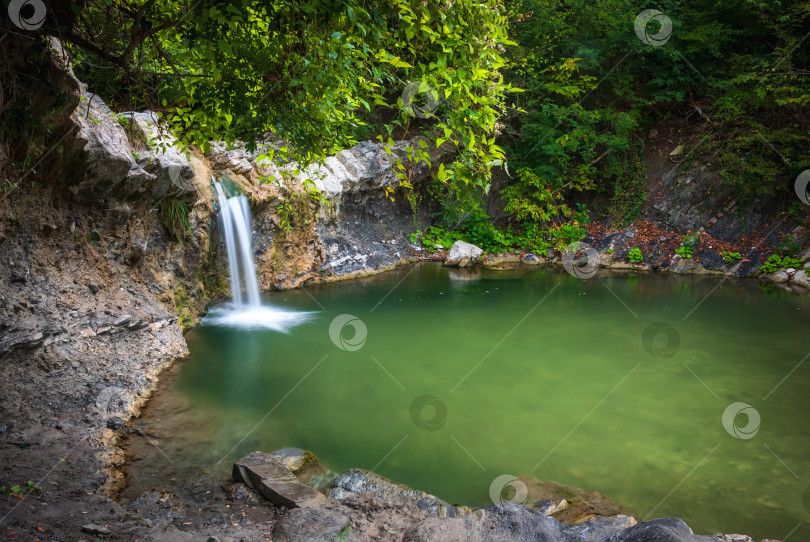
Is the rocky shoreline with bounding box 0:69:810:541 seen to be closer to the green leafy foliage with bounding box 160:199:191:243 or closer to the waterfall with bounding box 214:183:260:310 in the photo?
the green leafy foliage with bounding box 160:199:191:243

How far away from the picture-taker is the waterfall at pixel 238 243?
30.7ft

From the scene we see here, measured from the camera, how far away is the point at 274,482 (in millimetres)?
4062

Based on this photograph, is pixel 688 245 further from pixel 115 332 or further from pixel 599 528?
pixel 115 332

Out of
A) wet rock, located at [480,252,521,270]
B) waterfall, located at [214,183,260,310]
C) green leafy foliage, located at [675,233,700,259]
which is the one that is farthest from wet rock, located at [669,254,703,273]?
waterfall, located at [214,183,260,310]

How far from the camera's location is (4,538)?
104 inches

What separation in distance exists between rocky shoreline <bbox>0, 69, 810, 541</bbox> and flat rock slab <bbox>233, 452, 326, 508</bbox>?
9cm

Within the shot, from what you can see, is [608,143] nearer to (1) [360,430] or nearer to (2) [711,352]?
(2) [711,352]

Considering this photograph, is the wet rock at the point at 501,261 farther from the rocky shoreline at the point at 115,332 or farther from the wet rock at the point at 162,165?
the wet rock at the point at 162,165

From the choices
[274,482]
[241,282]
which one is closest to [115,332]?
[274,482]

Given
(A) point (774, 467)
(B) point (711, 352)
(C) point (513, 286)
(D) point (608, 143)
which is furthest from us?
(D) point (608, 143)

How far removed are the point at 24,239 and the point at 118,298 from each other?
1.37m

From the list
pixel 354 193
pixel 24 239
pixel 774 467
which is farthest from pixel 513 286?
pixel 24 239

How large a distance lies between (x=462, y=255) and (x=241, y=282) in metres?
6.72

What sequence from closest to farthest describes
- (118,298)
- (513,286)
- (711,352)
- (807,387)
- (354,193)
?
1. (118,298)
2. (807,387)
3. (711,352)
4. (513,286)
5. (354,193)
